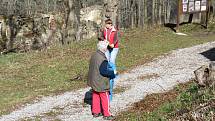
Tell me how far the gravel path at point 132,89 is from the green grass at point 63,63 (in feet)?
2.07

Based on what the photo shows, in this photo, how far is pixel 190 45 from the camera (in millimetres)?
21047

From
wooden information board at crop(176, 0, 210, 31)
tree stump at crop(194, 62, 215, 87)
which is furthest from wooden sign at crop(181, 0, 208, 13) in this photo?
tree stump at crop(194, 62, 215, 87)

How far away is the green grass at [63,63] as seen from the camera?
1375cm

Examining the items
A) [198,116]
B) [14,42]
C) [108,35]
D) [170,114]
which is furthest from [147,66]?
[14,42]

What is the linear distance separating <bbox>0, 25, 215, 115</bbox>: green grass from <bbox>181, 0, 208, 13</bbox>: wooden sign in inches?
65.0

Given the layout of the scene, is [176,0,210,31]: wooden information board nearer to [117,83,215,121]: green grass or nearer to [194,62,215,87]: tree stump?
[117,83,215,121]: green grass

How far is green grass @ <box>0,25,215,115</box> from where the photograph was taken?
1375cm

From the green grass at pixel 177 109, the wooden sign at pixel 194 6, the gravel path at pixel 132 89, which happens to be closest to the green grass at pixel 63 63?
the gravel path at pixel 132 89

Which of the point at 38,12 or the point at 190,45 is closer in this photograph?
the point at 190,45

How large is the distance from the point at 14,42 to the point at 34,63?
748cm

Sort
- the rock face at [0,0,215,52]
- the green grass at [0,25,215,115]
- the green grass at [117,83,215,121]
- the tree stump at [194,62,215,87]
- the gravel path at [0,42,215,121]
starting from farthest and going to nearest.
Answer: the rock face at [0,0,215,52]
the green grass at [0,25,215,115]
the gravel path at [0,42,215,121]
the tree stump at [194,62,215,87]
the green grass at [117,83,215,121]

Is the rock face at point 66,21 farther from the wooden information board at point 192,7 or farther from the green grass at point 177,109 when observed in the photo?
the green grass at point 177,109

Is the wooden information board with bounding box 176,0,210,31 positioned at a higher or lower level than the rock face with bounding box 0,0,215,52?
higher

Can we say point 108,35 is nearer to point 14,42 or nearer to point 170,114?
point 170,114
